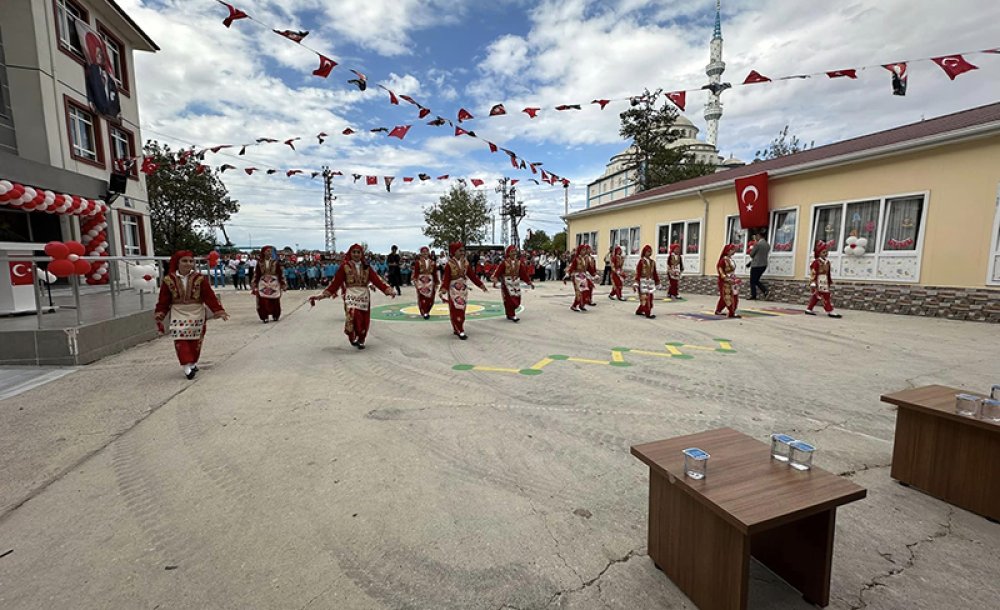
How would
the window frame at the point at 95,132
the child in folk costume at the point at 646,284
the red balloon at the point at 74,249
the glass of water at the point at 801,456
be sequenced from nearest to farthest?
the glass of water at the point at 801,456
the red balloon at the point at 74,249
the child in folk costume at the point at 646,284
the window frame at the point at 95,132

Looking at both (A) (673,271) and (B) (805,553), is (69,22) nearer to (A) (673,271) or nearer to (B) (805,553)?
(A) (673,271)

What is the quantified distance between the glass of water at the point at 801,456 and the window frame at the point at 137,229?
2002 cm

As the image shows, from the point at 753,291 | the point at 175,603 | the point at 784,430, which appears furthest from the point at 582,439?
the point at 753,291

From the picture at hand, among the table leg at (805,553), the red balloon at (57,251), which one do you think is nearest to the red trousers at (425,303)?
the red balloon at (57,251)

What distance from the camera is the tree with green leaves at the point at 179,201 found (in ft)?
86.2

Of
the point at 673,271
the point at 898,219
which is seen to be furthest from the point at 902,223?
the point at 673,271

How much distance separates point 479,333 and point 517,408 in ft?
14.4

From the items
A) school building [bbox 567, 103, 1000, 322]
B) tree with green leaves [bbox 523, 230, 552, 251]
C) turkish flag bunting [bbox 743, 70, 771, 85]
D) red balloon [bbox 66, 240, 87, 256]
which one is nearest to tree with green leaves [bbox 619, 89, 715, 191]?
school building [bbox 567, 103, 1000, 322]

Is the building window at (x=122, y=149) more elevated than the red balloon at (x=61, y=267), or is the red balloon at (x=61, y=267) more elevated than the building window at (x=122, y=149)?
the building window at (x=122, y=149)

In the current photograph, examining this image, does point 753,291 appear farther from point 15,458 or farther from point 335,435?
point 15,458

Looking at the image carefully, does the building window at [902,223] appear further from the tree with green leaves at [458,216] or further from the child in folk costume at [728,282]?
the tree with green leaves at [458,216]

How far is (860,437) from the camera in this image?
359 cm

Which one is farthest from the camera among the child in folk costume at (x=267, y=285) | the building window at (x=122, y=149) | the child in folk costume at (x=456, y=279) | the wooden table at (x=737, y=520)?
the building window at (x=122, y=149)

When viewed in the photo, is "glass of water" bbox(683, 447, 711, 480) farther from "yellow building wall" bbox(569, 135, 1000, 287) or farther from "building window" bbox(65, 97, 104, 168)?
"building window" bbox(65, 97, 104, 168)
